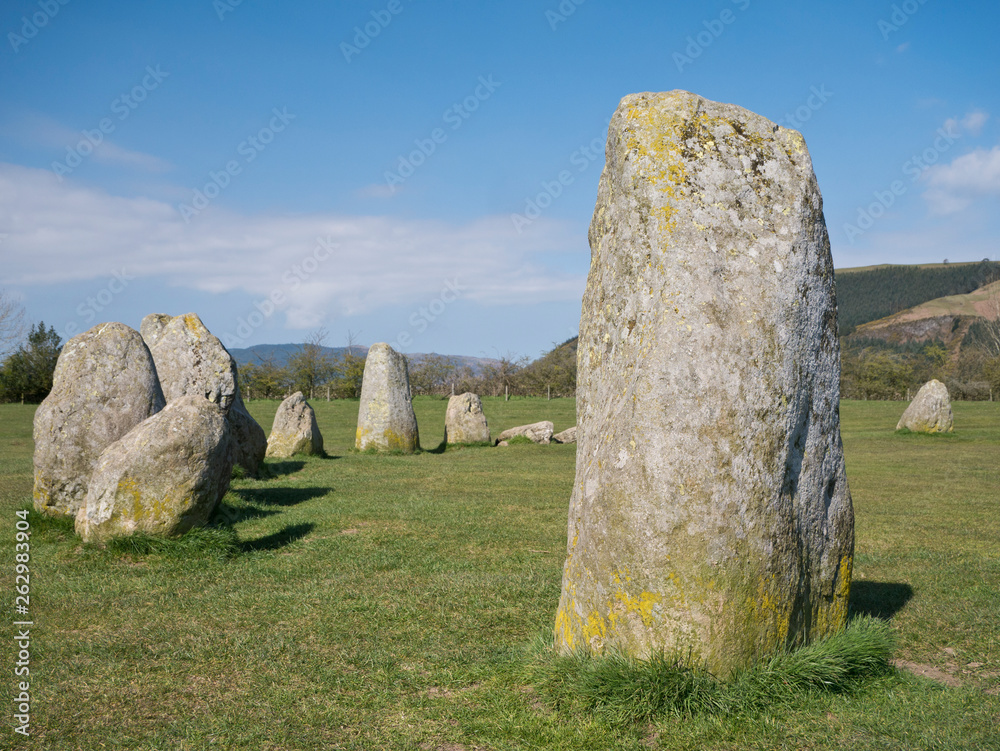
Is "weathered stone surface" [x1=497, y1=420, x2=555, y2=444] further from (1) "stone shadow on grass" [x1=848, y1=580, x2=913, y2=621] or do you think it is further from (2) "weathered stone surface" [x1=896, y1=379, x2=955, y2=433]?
(1) "stone shadow on grass" [x1=848, y1=580, x2=913, y2=621]

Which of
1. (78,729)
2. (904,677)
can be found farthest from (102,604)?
(904,677)

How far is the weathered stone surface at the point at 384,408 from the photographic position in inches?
741

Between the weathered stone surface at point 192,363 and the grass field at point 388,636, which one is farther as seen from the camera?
the weathered stone surface at point 192,363

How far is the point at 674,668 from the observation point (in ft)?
13.2

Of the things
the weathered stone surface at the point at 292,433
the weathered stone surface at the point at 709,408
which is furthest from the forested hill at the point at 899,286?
the weathered stone surface at the point at 709,408

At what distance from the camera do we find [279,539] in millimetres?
8523

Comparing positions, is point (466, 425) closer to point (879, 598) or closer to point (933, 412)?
point (933, 412)

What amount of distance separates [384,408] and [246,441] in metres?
5.51

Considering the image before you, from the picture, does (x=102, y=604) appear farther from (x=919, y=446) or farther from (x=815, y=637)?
(x=919, y=446)

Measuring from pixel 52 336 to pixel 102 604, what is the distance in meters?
40.4

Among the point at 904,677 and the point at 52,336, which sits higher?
the point at 52,336

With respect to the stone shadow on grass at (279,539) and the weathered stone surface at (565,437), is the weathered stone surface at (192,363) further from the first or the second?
the weathered stone surface at (565,437)

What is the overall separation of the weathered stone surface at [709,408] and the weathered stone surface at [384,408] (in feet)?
47.4

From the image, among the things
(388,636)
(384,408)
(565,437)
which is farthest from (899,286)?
(388,636)
